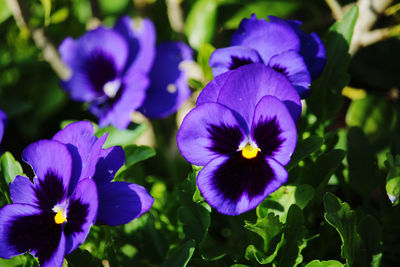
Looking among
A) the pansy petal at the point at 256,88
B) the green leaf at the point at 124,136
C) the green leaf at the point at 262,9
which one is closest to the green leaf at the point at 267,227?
the pansy petal at the point at 256,88

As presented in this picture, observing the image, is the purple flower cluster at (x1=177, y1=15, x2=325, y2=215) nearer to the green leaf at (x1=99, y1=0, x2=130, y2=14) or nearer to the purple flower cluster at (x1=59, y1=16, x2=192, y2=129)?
the purple flower cluster at (x1=59, y1=16, x2=192, y2=129)

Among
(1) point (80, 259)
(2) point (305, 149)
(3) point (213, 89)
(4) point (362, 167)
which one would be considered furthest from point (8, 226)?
(4) point (362, 167)

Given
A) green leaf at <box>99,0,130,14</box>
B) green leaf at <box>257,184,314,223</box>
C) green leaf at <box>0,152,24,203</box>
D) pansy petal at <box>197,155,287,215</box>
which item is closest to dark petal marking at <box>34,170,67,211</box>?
green leaf at <box>0,152,24,203</box>

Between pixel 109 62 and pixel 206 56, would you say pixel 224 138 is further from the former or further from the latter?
pixel 109 62

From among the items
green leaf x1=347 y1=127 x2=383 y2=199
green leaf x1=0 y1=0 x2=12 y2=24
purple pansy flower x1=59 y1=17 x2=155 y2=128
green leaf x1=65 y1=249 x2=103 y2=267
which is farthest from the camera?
green leaf x1=0 y1=0 x2=12 y2=24

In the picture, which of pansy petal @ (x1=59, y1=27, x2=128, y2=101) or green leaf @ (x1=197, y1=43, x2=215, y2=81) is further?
pansy petal @ (x1=59, y1=27, x2=128, y2=101)

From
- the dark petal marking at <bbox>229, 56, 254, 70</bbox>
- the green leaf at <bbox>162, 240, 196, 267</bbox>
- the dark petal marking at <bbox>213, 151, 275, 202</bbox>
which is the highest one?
the dark petal marking at <bbox>229, 56, 254, 70</bbox>
